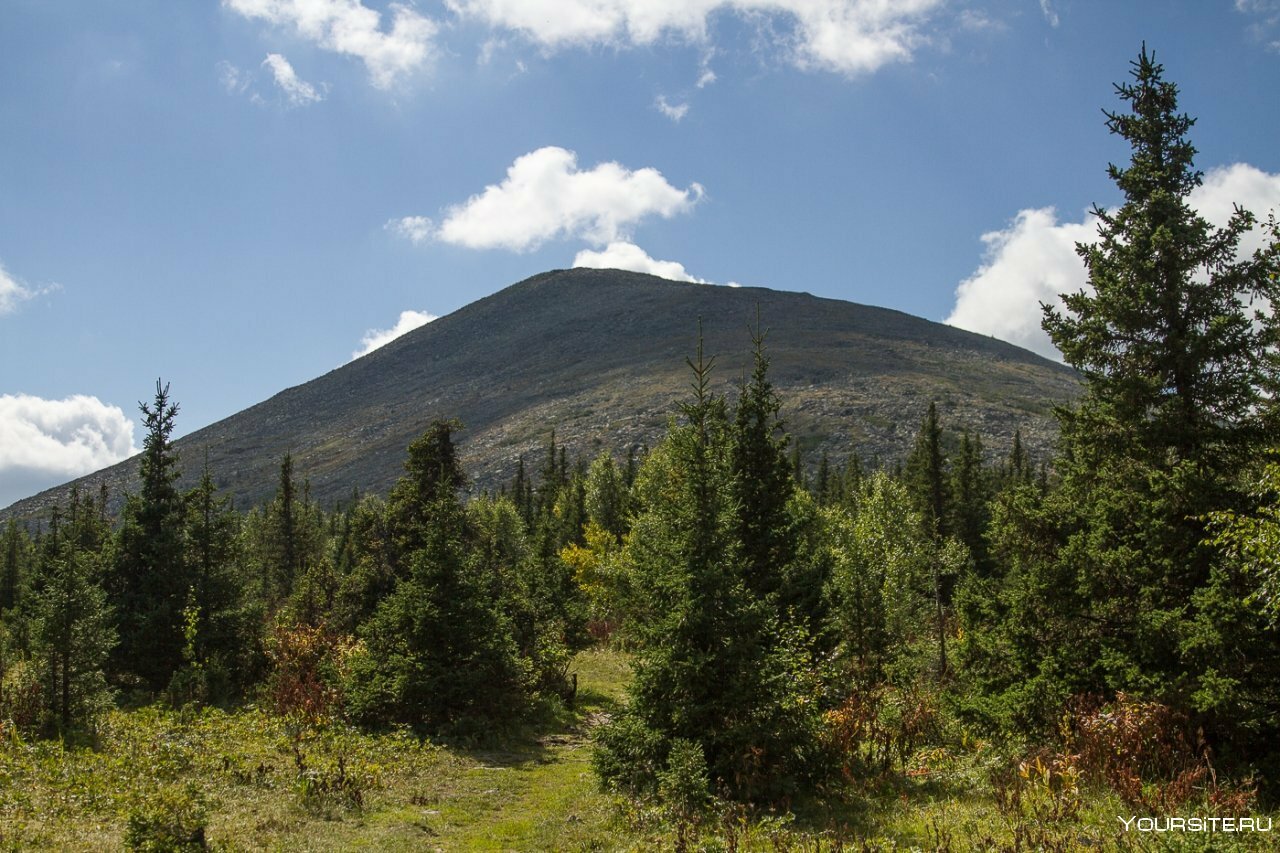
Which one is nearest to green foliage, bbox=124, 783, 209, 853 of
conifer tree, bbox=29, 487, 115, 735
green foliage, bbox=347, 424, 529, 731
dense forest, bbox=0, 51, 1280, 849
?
dense forest, bbox=0, 51, 1280, 849

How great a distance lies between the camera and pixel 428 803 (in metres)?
13.4

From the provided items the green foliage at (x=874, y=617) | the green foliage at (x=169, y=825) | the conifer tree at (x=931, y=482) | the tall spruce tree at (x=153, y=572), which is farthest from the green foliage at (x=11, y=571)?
the conifer tree at (x=931, y=482)

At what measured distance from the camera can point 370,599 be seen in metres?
29.5

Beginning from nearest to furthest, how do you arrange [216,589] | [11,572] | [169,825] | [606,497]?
[169,825] < [216,589] < [11,572] < [606,497]

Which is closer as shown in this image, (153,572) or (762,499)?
(762,499)

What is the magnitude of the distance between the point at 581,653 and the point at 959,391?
177m

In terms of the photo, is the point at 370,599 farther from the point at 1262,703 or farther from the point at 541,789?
the point at 1262,703

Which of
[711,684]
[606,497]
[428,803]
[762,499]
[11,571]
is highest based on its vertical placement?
[606,497]

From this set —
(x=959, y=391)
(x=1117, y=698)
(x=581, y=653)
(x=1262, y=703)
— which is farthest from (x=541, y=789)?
(x=959, y=391)

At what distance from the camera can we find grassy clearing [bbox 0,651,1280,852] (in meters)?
9.65

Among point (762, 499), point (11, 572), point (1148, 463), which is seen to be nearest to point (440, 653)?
point (762, 499)

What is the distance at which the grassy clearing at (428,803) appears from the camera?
31.7 feet

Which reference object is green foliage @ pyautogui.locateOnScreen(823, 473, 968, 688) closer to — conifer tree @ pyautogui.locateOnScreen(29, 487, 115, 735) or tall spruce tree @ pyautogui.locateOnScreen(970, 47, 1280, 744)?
tall spruce tree @ pyautogui.locateOnScreen(970, 47, 1280, 744)

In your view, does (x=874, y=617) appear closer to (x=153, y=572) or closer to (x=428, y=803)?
(x=428, y=803)
